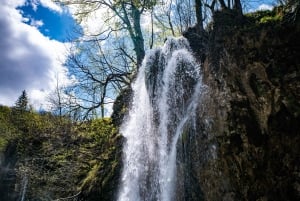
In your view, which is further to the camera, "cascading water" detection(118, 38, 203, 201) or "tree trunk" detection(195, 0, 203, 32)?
"tree trunk" detection(195, 0, 203, 32)

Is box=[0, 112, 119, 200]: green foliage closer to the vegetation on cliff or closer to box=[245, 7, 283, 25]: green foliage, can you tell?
the vegetation on cliff

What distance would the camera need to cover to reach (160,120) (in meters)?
9.54

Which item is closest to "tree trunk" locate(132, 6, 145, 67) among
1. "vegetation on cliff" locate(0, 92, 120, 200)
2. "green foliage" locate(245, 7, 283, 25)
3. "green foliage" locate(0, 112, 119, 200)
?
"vegetation on cliff" locate(0, 92, 120, 200)

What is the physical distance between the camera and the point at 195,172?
24.7ft

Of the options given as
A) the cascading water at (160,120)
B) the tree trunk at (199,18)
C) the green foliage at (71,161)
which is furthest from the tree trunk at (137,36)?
the tree trunk at (199,18)

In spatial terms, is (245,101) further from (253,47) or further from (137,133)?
(137,133)

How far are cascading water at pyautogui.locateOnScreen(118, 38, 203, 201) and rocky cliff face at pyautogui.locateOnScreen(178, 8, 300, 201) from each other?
0.64 m

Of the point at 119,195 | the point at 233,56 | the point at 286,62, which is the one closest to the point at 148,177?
the point at 119,195

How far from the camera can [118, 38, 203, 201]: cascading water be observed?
8.45m

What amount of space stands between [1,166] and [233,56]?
18.0 meters

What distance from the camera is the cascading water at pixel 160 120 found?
8445 millimetres

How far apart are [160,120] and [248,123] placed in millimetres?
3242

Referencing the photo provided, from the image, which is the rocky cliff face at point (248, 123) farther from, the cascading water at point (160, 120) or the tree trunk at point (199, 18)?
the tree trunk at point (199, 18)

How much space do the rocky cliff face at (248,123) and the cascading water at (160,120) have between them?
25.0 inches
